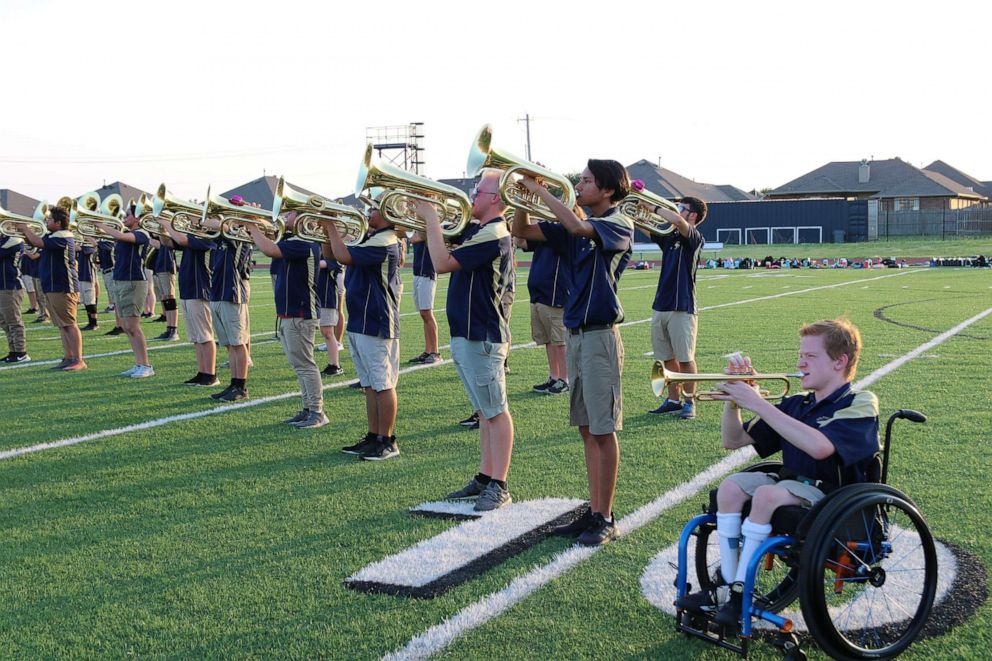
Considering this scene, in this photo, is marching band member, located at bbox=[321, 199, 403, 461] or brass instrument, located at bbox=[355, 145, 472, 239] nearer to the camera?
brass instrument, located at bbox=[355, 145, 472, 239]

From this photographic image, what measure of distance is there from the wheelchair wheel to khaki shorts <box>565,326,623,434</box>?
1362 millimetres

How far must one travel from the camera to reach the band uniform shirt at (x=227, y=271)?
897 centimetres

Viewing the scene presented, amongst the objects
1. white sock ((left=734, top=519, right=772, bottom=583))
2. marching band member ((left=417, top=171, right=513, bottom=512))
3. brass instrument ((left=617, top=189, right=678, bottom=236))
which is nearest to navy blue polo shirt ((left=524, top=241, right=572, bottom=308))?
brass instrument ((left=617, top=189, right=678, bottom=236))

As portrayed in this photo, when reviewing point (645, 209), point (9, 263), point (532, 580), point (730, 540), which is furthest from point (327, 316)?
point (730, 540)

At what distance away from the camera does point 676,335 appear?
7.87m

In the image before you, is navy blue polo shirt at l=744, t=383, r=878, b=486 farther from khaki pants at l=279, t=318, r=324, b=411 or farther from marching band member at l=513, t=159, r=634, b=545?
khaki pants at l=279, t=318, r=324, b=411

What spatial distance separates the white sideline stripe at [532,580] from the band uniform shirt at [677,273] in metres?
1.93

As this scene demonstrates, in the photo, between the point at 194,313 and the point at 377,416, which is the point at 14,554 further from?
the point at 194,313

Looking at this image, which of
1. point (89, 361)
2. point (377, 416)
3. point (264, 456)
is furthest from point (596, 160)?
point (89, 361)

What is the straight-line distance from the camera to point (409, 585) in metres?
4.05

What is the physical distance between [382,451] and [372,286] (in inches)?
47.7

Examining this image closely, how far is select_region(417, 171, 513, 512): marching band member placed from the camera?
5.21 m

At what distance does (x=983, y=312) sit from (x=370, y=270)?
536 inches

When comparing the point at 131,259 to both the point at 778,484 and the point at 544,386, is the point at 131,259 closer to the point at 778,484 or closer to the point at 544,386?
the point at 544,386
